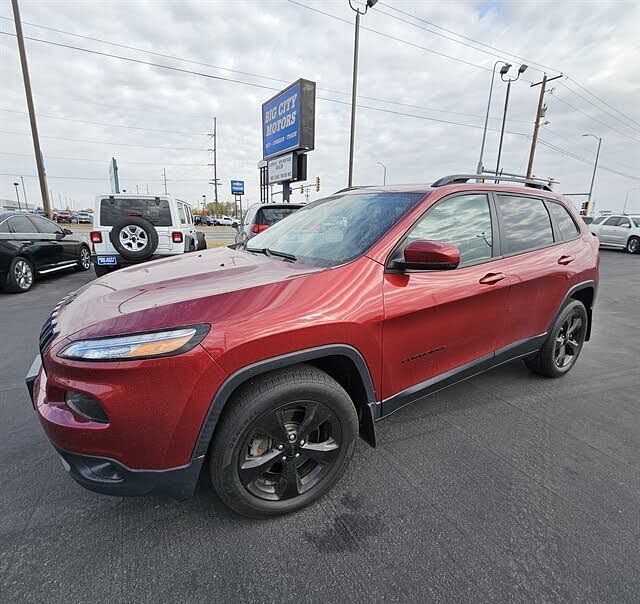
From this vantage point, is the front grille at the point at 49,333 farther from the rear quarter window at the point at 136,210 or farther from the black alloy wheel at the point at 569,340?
the rear quarter window at the point at 136,210

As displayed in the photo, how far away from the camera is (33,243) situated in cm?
733

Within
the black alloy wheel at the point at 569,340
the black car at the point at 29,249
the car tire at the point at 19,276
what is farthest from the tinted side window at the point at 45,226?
the black alloy wheel at the point at 569,340

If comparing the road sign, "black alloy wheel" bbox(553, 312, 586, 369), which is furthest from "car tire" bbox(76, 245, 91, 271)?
the road sign

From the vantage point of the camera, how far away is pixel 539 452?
2443 millimetres

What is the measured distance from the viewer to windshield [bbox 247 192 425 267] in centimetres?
215

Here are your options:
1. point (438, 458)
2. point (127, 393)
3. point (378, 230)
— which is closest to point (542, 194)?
point (378, 230)

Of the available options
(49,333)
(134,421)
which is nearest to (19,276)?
(49,333)

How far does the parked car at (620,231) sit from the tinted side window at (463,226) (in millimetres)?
18678

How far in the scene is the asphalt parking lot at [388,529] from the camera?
60.9 inches

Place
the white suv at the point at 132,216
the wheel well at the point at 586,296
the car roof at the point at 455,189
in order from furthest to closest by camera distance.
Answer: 1. the white suv at the point at 132,216
2. the wheel well at the point at 586,296
3. the car roof at the point at 455,189

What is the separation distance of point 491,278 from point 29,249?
27.2 feet

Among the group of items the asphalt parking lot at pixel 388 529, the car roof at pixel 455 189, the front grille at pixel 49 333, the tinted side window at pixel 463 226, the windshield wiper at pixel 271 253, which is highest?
the car roof at pixel 455 189

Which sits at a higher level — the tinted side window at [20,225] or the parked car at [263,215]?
the parked car at [263,215]

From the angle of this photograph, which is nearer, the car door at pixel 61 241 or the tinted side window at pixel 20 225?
the tinted side window at pixel 20 225
